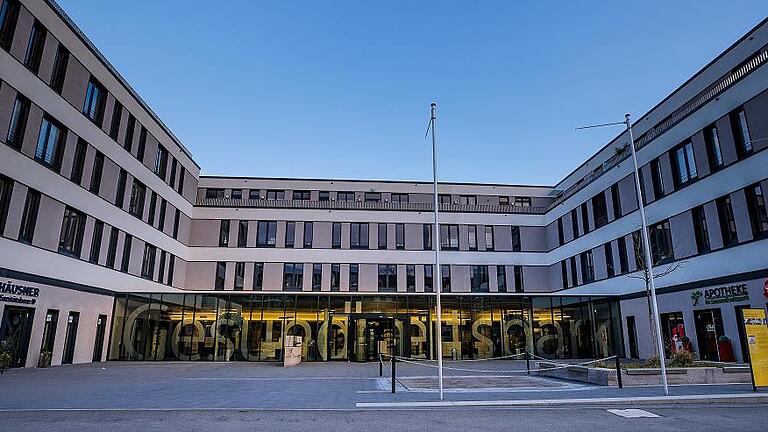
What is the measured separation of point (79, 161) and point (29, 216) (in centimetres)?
452

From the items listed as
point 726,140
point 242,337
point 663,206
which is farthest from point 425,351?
point 726,140

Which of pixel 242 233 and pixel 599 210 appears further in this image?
pixel 242 233

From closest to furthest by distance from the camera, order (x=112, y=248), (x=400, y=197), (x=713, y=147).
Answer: (x=713, y=147)
(x=112, y=248)
(x=400, y=197)

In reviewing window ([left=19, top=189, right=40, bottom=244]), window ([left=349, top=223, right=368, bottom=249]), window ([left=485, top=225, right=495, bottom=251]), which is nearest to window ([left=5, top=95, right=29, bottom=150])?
window ([left=19, top=189, right=40, bottom=244])

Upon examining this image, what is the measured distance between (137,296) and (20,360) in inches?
313

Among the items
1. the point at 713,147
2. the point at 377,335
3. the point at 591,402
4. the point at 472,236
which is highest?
the point at 713,147

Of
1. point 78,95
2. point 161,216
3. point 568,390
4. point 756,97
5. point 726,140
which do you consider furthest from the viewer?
point 161,216

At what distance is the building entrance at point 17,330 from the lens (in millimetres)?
19916

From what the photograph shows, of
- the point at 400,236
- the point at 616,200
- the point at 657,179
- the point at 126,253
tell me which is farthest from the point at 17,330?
the point at 616,200

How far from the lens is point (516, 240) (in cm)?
4078

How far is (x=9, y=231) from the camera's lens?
20.2 m

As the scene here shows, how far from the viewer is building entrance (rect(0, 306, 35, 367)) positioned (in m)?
19.9

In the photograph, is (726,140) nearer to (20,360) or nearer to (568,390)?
(568,390)

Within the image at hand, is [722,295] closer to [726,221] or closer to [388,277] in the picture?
[726,221]
